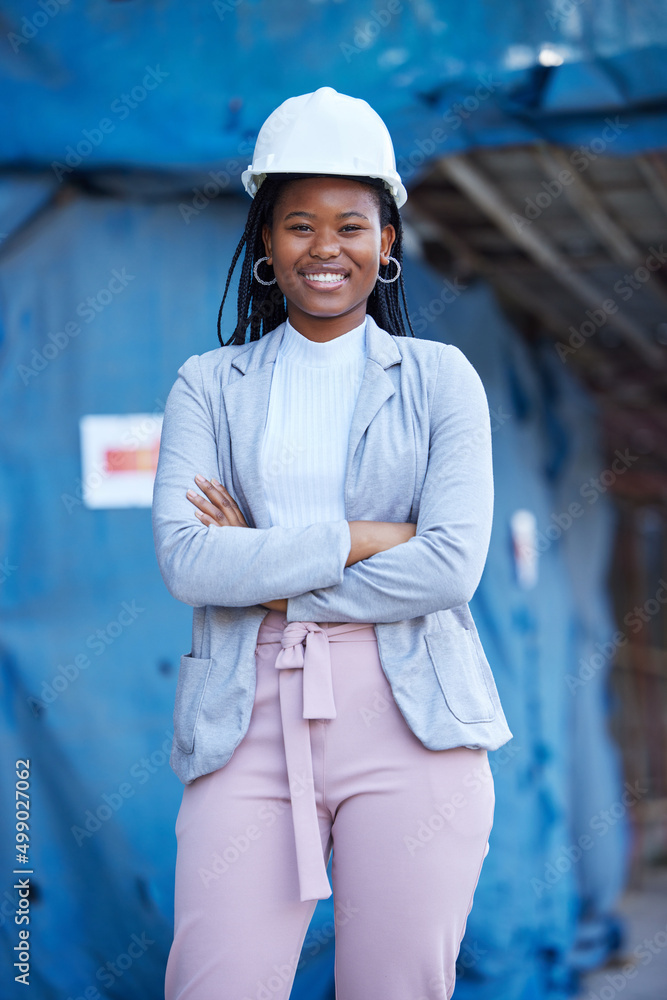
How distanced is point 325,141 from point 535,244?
318 centimetres

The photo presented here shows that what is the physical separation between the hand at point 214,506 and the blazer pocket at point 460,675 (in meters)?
0.34

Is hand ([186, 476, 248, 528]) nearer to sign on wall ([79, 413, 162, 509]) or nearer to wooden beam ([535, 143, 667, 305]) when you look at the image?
sign on wall ([79, 413, 162, 509])

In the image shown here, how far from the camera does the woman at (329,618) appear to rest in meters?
1.43

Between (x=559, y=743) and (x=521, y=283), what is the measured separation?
2.27 metres

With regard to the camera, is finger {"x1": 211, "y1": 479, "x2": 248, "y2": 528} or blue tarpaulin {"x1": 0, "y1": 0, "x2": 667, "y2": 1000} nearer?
finger {"x1": 211, "y1": 479, "x2": 248, "y2": 528}

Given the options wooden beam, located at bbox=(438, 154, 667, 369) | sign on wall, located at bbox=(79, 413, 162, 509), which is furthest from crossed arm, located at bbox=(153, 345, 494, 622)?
wooden beam, located at bbox=(438, 154, 667, 369)

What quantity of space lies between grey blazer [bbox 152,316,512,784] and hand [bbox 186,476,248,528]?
2 cm

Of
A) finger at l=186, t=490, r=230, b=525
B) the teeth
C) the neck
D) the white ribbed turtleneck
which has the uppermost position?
the teeth

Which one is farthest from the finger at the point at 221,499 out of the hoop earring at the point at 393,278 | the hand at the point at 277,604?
the hoop earring at the point at 393,278

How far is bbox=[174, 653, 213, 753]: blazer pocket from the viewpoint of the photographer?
1498 millimetres

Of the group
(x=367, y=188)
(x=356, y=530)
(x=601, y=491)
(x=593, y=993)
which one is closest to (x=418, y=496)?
(x=356, y=530)

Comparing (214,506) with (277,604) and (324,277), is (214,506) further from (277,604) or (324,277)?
(324,277)

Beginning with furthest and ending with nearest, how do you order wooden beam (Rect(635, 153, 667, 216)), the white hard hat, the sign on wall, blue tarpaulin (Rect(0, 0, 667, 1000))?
wooden beam (Rect(635, 153, 667, 216))
the sign on wall
blue tarpaulin (Rect(0, 0, 667, 1000))
the white hard hat

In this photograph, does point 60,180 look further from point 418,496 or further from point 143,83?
point 418,496
